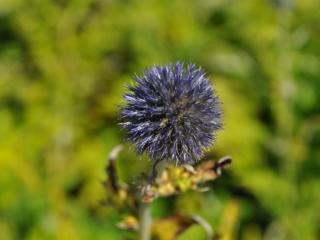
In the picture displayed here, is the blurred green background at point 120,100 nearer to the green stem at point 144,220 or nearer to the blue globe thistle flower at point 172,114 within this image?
the green stem at point 144,220

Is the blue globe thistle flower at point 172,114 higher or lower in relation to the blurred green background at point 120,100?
lower

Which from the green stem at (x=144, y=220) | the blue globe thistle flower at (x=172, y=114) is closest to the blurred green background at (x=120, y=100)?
the green stem at (x=144, y=220)

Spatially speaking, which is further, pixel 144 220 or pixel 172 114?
pixel 144 220

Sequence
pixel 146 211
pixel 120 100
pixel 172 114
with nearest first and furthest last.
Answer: pixel 172 114, pixel 146 211, pixel 120 100

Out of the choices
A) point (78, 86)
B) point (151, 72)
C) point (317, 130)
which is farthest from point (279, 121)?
point (151, 72)

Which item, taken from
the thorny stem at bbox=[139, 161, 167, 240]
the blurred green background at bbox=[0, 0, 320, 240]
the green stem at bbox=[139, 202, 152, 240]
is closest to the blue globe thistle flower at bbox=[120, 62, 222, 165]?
the thorny stem at bbox=[139, 161, 167, 240]

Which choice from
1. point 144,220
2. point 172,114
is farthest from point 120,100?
point 172,114

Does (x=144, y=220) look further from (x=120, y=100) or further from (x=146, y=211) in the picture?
(x=120, y=100)
